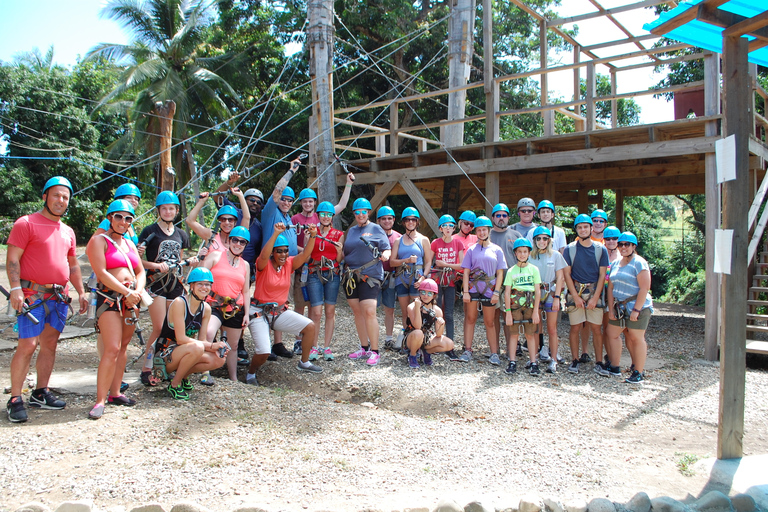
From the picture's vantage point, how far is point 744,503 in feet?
11.2

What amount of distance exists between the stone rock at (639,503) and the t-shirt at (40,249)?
4.48m

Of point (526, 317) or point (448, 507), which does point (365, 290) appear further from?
point (448, 507)

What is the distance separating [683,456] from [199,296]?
4136 mm

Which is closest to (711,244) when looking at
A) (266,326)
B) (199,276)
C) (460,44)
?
(266,326)

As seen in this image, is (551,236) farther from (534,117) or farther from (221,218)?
(534,117)

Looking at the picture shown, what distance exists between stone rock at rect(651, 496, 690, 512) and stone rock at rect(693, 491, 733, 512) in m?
0.13

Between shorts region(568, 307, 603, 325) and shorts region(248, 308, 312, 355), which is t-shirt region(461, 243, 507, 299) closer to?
shorts region(568, 307, 603, 325)

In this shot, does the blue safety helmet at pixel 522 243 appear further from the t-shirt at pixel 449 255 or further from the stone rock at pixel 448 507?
the stone rock at pixel 448 507

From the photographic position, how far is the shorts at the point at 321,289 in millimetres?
6559

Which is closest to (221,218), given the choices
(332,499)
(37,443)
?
(37,443)

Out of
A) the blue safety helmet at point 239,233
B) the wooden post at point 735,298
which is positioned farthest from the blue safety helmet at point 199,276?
the wooden post at point 735,298

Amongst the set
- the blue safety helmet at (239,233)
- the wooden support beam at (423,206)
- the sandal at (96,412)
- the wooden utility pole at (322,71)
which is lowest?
the sandal at (96,412)

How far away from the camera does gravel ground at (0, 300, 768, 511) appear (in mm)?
3439

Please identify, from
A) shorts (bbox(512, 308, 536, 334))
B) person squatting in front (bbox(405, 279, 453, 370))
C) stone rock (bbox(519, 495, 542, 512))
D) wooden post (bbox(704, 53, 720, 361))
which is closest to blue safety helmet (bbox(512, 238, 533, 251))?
shorts (bbox(512, 308, 536, 334))
